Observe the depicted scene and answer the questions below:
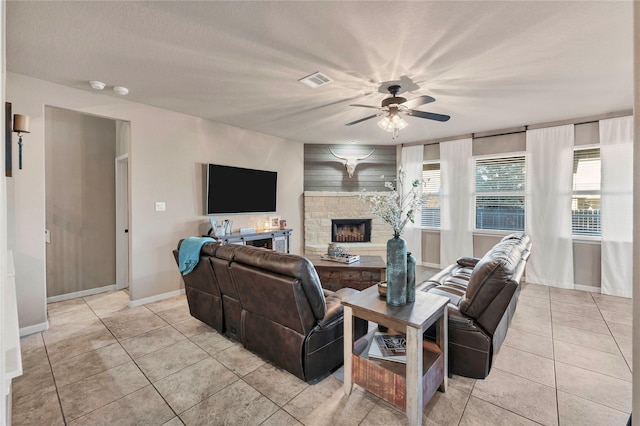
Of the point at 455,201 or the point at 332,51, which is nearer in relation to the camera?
the point at 332,51

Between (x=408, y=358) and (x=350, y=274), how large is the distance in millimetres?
2062

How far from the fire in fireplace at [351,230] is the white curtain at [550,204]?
2844mm

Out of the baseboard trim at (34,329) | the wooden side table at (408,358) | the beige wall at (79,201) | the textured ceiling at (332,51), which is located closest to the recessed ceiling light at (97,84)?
the textured ceiling at (332,51)

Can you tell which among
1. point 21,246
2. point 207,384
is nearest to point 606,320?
point 207,384

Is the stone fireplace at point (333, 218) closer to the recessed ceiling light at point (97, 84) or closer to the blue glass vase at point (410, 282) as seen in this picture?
the recessed ceiling light at point (97, 84)

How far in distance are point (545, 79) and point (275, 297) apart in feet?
11.1

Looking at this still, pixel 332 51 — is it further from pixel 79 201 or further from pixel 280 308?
pixel 79 201

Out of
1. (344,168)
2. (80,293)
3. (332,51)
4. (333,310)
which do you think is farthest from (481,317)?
(80,293)

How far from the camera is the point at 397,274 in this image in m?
1.88

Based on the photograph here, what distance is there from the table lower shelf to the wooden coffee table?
166 centimetres

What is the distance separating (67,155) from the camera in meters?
4.00

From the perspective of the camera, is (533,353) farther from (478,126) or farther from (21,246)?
(21,246)

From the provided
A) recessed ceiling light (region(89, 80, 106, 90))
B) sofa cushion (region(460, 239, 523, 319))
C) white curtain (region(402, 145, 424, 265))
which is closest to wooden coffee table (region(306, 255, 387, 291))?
sofa cushion (region(460, 239, 523, 319))

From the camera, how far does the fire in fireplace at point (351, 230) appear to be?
6172mm
